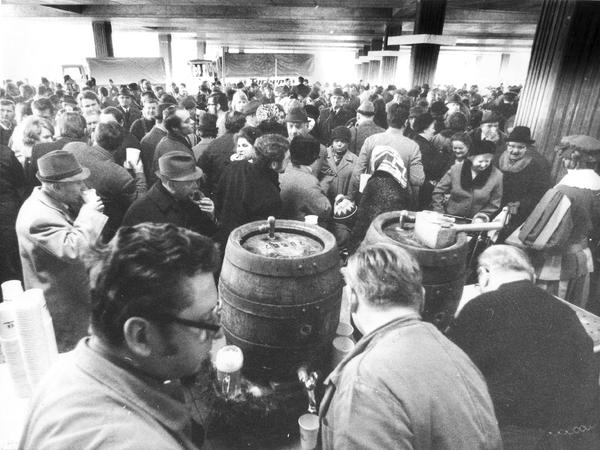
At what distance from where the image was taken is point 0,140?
474 cm

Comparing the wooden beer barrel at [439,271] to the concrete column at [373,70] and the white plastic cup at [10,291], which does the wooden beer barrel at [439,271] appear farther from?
the concrete column at [373,70]

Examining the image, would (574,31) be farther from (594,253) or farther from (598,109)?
(594,253)

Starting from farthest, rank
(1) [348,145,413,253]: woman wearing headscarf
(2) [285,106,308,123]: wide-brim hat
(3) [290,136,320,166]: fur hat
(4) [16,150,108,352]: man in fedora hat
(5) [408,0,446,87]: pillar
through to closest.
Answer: (5) [408,0,446,87]: pillar → (2) [285,106,308,123]: wide-brim hat → (3) [290,136,320,166]: fur hat → (1) [348,145,413,253]: woman wearing headscarf → (4) [16,150,108,352]: man in fedora hat

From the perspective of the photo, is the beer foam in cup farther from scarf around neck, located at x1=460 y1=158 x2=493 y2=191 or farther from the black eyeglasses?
scarf around neck, located at x1=460 y1=158 x2=493 y2=191

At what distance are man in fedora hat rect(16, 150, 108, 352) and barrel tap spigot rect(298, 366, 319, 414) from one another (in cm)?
147

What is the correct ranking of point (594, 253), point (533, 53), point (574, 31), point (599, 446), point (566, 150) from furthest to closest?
point (533, 53), point (574, 31), point (594, 253), point (566, 150), point (599, 446)

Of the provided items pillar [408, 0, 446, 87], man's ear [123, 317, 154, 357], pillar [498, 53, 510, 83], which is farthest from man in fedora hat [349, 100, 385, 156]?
pillar [498, 53, 510, 83]

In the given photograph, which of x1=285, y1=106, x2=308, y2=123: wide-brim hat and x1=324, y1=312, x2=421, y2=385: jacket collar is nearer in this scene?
→ x1=324, y1=312, x2=421, y2=385: jacket collar

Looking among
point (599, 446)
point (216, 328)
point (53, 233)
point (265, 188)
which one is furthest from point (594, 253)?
Answer: point (53, 233)

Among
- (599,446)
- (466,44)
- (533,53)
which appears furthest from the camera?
(466,44)

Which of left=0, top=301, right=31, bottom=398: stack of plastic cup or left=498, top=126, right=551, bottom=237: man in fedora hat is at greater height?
left=498, top=126, right=551, bottom=237: man in fedora hat

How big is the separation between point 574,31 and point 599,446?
465 centimetres

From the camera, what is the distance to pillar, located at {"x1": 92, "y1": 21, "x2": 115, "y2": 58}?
54.6 ft

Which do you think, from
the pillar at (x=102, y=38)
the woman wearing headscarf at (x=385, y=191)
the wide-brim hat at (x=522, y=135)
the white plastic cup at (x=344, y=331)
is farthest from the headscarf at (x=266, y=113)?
the pillar at (x=102, y=38)
